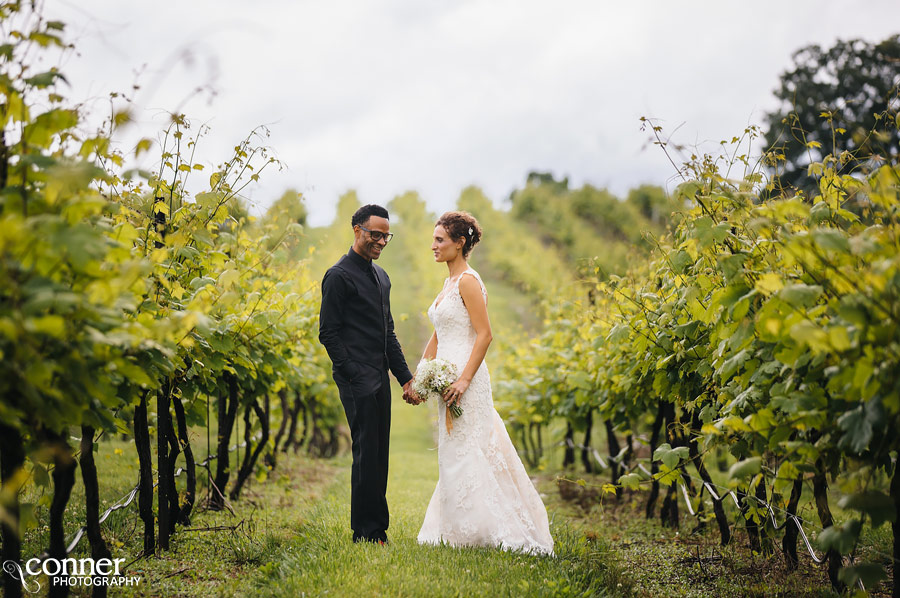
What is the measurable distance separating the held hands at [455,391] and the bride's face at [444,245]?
892 mm

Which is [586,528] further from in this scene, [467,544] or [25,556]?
[25,556]

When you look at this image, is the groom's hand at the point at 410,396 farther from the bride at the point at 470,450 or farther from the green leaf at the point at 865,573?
the green leaf at the point at 865,573

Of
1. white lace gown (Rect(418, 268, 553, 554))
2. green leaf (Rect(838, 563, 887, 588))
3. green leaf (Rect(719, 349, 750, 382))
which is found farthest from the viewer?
white lace gown (Rect(418, 268, 553, 554))

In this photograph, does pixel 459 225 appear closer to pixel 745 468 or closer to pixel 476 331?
pixel 476 331

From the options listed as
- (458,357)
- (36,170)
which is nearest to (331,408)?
(458,357)

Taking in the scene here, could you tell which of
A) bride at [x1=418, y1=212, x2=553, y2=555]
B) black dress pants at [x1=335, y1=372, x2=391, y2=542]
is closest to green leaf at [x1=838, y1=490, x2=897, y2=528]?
bride at [x1=418, y1=212, x2=553, y2=555]

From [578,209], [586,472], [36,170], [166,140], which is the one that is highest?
[578,209]

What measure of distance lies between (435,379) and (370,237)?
1113 mm

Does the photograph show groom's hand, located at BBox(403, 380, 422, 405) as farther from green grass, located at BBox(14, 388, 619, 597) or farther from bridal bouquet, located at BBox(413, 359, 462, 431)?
green grass, located at BBox(14, 388, 619, 597)

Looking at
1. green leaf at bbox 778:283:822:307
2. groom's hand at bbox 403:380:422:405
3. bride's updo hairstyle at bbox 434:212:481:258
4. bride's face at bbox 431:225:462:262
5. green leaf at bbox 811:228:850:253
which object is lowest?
groom's hand at bbox 403:380:422:405

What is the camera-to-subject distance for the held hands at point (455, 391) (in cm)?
429

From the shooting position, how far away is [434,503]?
4.43 m

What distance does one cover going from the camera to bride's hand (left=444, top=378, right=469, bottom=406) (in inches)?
169

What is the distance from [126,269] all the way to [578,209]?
214ft
